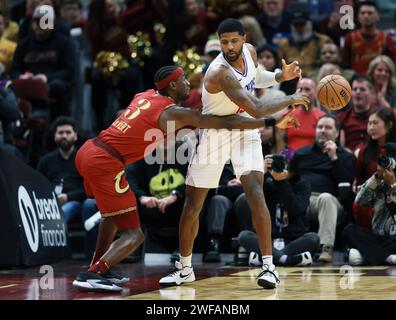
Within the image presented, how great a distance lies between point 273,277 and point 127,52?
7213 mm

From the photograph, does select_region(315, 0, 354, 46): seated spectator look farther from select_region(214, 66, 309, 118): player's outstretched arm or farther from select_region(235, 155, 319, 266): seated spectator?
select_region(214, 66, 309, 118): player's outstretched arm

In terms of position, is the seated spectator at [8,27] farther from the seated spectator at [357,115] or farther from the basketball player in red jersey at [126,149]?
the basketball player in red jersey at [126,149]

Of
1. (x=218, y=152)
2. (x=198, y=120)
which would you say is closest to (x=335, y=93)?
(x=218, y=152)

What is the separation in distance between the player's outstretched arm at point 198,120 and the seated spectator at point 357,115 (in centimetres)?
414

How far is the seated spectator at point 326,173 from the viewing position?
1077 centimetres

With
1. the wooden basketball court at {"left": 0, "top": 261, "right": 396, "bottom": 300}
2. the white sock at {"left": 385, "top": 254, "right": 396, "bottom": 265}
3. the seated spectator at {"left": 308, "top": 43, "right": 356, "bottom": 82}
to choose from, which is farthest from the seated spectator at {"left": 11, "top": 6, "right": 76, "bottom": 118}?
the white sock at {"left": 385, "top": 254, "right": 396, "bottom": 265}

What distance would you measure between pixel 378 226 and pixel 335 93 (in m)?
2.60

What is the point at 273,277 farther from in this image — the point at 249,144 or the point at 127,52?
the point at 127,52

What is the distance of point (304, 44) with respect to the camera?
13438 millimetres

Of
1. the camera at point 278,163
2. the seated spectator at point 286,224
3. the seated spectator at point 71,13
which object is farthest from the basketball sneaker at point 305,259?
the seated spectator at point 71,13

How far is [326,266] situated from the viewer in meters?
10.1
